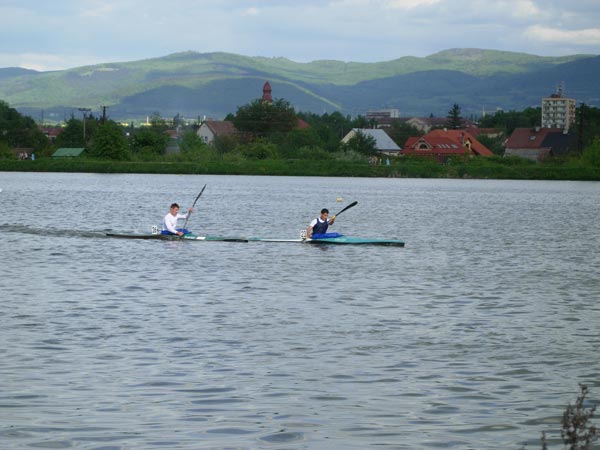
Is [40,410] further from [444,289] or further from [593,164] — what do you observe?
[593,164]

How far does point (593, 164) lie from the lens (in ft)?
374

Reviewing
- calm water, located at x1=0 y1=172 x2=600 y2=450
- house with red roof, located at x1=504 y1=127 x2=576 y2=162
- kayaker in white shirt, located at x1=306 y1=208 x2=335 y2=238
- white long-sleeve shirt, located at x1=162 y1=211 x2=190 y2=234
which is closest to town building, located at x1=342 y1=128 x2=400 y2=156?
house with red roof, located at x1=504 y1=127 x2=576 y2=162

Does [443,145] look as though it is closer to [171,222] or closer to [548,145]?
[548,145]

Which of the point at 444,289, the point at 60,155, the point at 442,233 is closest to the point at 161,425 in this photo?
the point at 444,289

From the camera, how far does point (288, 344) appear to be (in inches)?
653

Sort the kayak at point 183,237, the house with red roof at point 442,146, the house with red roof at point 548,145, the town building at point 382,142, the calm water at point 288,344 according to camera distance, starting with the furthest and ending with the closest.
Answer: the house with red roof at point 548,145 → the town building at point 382,142 → the house with red roof at point 442,146 → the kayak at point 183,237 → the calm water at point 288,344

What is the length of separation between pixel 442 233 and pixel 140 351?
106 ft

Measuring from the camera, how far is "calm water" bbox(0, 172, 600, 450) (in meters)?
11.6

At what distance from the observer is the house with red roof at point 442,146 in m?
167

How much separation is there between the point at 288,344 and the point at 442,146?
157 metres

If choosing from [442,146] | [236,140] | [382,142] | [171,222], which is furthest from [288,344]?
[382,142]

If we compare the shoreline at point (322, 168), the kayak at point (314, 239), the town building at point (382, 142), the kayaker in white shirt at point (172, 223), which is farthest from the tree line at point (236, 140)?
the kayaker in white shirt at point (172, 223)

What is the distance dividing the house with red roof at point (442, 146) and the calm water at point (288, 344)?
131302mm

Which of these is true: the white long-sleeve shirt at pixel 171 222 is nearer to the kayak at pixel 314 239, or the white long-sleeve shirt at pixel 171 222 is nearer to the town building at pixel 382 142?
the kayak at pixel 314 239
